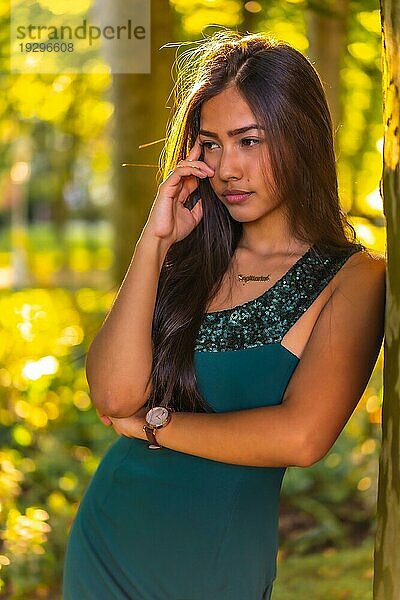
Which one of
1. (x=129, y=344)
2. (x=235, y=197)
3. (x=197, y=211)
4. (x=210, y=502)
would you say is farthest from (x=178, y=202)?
(x=210, y=502)

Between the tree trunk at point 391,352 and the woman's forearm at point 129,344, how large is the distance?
457mm

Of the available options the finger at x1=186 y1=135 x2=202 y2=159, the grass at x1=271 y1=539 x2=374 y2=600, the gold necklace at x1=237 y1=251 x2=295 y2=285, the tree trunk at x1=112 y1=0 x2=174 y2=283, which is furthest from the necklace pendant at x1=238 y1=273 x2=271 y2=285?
the grass at x1=271 y1=539 x2=374 y2=600

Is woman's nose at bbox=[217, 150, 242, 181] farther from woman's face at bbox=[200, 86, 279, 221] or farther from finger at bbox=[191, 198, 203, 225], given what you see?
finger at bbox=[191, 198, 203, 225]

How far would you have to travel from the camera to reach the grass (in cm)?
397

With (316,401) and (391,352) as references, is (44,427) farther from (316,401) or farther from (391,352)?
(391,352)

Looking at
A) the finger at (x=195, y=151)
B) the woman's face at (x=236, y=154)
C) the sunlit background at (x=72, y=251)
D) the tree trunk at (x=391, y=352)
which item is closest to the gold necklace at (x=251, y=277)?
the woman's face at (x=236, y=154)

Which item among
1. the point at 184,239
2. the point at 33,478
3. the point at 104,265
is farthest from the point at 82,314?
the point at 184,239

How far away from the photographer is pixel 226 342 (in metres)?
2.01

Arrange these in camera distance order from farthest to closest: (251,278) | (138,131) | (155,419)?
(138,131) < (251,278) < (155,419)

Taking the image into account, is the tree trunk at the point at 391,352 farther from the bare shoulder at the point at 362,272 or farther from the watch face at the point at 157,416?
the watch face at the point at 157,416

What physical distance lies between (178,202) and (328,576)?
89.9 inches

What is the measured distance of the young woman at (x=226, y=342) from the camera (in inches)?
76.4

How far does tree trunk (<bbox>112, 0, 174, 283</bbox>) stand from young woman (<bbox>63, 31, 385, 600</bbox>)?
1.11 metres

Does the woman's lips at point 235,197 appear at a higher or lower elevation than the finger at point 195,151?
lower
